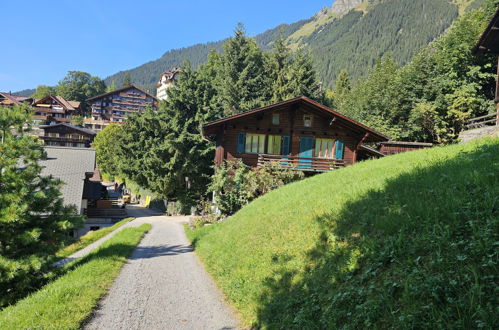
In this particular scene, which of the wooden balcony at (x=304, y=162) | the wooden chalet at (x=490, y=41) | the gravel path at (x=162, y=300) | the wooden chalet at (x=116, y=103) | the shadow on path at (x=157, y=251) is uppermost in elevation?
the wooden chalet at (x=116, y=103)

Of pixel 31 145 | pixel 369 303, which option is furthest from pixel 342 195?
pixel 31 145

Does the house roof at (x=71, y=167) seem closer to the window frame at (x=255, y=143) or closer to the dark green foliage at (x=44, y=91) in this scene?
the window frame at (x=255, y=143)

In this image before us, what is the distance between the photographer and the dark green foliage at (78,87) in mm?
138250

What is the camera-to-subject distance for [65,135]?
79.7 metres

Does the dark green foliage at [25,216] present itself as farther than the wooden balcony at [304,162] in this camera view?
No

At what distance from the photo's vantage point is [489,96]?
40.0 m

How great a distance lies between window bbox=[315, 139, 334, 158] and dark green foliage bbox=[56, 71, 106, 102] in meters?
138

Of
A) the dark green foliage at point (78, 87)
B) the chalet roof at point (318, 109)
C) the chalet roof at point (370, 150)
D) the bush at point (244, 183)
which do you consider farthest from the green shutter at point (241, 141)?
the dark green foliage at point (78, 87)

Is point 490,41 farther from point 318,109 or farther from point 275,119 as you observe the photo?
point 275,119

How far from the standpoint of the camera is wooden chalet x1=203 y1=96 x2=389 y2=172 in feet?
88.4

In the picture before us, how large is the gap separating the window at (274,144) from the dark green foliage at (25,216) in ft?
58.1

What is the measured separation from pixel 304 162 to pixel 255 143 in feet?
14.6

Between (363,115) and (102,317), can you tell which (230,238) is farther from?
(363,115)

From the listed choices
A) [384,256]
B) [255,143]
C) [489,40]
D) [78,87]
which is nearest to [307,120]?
[255,143]
